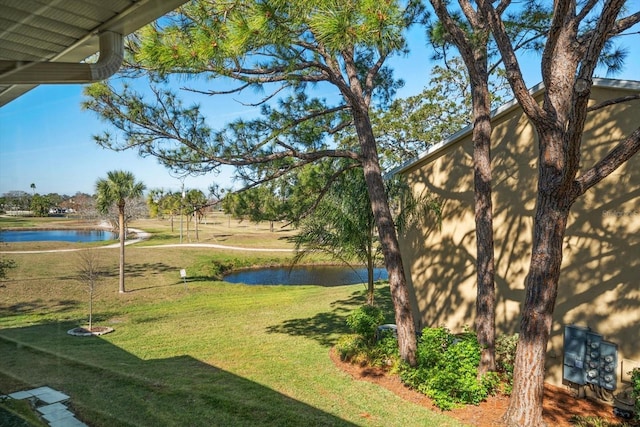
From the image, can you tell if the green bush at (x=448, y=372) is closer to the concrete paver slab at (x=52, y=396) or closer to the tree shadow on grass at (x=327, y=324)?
the tree shadow on grass at (x=327, y=324)

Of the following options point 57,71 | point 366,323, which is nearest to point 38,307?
point 366,323

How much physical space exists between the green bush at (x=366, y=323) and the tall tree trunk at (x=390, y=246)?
0.60 meters

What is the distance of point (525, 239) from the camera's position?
561cm

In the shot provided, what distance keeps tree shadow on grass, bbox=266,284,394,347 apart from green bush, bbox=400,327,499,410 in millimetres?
2130

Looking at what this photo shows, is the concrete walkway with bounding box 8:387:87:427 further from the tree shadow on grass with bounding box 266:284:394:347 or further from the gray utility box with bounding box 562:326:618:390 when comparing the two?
the gray utility box with bounding box 562:326:618:390

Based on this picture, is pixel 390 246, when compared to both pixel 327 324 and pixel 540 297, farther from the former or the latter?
pixel 327 324

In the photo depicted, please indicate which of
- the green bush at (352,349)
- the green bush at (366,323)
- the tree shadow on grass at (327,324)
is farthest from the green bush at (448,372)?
the tree shadow on grass at (327,324)

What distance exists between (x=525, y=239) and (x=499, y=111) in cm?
179

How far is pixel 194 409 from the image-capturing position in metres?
4.04

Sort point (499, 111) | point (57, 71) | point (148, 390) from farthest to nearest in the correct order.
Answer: point (499, 111) → point (148, 390) → point (57, 71)

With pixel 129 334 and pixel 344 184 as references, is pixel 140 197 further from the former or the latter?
pixel 344 184

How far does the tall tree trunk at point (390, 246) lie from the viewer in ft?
18.3

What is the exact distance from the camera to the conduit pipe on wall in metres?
2.31

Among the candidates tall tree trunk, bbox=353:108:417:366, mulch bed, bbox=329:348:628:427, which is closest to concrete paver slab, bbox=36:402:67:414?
mulch bed, bbox=329:348:628:427
